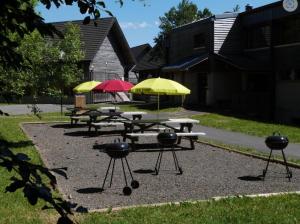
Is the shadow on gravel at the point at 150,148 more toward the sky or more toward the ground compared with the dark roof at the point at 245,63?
more toward the ground

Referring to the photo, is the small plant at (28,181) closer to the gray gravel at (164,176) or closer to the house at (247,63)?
the gray gravel at (164,176)

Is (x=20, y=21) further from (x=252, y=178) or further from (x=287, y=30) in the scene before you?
(x=287, y=30)

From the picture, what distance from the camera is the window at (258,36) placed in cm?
3106

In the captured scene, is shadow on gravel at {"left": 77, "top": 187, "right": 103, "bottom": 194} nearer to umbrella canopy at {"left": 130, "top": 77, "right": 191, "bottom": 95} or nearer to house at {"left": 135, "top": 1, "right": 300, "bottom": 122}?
umbrella canopy at {"left": 130, "top": 77, "right": 191, "bottom": 95}

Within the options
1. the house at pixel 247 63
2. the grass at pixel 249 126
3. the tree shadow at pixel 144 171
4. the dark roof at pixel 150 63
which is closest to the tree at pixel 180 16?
the dark roof at pixel 150 63

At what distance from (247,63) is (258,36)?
1981 millimetres

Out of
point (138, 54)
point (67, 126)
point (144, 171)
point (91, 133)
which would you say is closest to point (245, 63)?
point (67, 126)

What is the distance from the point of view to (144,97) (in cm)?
4719

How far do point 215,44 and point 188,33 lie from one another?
4.79m

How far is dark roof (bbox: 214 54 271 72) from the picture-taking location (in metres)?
30.7

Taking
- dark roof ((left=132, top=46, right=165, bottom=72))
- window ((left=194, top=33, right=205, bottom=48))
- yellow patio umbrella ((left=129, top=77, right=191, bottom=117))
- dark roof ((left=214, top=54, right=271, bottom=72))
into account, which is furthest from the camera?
dark roof ((left=132, top=46, right=165, bottom=72))

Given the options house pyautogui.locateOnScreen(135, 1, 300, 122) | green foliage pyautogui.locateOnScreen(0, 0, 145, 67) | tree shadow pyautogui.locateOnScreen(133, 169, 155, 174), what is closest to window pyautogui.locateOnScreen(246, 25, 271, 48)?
house pyautogui.locateOnScreen(135, 1, 300, 122)

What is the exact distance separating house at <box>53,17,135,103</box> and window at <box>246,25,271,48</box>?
51.4 feet

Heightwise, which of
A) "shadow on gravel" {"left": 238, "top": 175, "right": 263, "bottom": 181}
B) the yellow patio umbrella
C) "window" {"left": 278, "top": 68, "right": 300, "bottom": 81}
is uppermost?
"window" {"left": 278, "top": 68, "right": 300, "bottom": 81}
